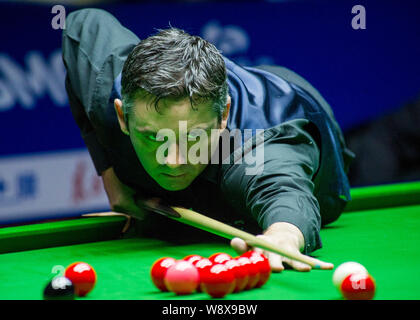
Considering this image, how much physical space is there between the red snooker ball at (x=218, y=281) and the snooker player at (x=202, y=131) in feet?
1.14

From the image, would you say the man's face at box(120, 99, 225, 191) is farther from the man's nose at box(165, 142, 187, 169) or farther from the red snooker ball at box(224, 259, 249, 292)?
the red snooker ball at box(224, 259, 249, 292)

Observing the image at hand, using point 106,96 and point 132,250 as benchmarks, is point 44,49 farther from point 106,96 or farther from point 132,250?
point 132,250

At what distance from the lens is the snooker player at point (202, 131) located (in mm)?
2613

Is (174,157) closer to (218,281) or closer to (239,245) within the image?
(239,245)

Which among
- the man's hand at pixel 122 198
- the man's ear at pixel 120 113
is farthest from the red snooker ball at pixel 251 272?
the man's hand at pixel 122 198

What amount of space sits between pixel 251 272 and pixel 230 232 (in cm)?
56

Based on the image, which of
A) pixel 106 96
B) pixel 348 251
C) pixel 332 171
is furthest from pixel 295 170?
pixel 106 96

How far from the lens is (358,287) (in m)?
1.92

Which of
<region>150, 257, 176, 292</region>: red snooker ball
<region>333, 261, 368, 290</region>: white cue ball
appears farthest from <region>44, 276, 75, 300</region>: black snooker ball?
<region>333, 261, 368, 290</region>: white cue ball
